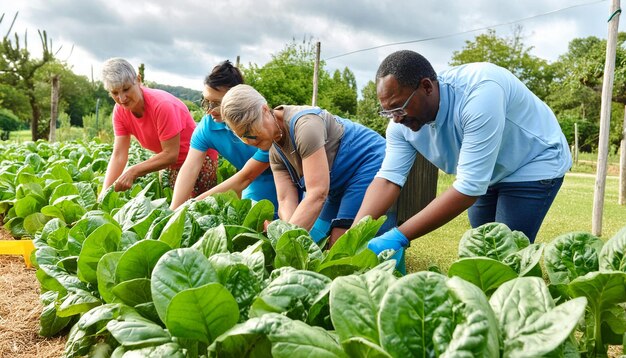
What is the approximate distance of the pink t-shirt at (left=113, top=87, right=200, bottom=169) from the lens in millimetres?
3955

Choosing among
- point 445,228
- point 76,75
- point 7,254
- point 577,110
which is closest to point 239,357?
point 7,254

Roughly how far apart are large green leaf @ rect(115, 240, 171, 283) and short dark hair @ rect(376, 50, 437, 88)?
3.96ft

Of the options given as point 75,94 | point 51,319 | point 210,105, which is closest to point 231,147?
point 210,105

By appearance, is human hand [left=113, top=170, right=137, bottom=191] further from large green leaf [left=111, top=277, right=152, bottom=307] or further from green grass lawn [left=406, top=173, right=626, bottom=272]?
green grass lawn [left=406, top=173, right=626, bottom=272]

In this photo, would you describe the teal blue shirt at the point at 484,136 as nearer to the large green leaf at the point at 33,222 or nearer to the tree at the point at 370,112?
the large green leaf at the point at 33,222

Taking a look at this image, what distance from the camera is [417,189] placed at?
241 inches

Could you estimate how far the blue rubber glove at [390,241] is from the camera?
2.17 m

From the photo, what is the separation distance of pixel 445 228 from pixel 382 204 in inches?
195

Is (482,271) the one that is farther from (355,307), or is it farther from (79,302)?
(79,302)

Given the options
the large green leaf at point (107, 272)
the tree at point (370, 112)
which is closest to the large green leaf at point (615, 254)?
the large green leaf at point (107, 272)

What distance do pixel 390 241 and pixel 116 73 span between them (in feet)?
7.70

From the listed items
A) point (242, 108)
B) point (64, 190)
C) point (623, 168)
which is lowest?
point (623, 168)

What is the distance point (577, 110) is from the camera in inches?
1457

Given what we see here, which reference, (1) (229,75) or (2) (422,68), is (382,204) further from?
(1) (229,75)
